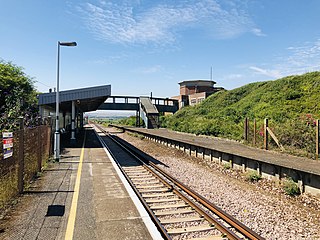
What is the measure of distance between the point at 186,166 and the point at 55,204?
8.56 metres

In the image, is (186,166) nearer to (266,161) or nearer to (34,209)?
(266,161)

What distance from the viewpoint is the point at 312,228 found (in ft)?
21.7

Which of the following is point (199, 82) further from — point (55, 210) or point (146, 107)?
point (55, 210)

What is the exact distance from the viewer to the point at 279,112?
29.0 meters

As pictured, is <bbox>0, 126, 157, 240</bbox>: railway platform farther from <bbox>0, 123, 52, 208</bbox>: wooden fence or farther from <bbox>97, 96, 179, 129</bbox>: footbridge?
<bbox>97, 96, 179, 129</bbox>: footbridge

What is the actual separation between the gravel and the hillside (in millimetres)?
3867

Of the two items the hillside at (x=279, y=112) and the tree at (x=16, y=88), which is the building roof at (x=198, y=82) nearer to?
the hillside at (x=279, y=112)

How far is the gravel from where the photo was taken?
256 inches

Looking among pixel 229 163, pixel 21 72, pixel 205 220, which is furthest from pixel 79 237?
pixel 21 72

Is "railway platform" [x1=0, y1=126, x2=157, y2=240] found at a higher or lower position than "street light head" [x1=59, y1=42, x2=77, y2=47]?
lower

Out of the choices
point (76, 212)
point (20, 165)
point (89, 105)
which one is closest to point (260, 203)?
point (76, 212)

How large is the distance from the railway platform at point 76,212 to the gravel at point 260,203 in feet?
9.38

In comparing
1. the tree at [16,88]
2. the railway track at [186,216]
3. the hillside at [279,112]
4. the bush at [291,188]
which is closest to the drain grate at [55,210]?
the railway track at [186,216]

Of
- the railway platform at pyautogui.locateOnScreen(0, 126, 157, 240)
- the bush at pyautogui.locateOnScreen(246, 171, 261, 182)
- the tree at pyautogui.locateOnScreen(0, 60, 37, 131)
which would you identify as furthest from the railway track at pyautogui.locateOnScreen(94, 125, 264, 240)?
the tree at pyautogui.locateOnScreen(0, 60, 37, 131)
